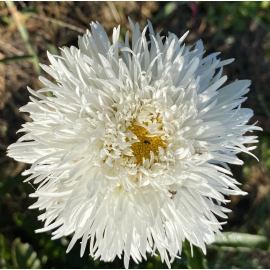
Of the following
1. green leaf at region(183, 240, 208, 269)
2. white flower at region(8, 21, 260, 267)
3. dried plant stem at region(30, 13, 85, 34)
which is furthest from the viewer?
dried plant stem at region(30, 13, 85, 34)

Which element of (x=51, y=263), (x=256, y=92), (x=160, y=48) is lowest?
(x=51, y=263)

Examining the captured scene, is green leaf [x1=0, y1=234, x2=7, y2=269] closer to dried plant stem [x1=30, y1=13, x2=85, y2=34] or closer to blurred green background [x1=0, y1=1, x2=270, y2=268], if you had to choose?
blurred green background [x1=0, y1=1, x2=270, y2=268]

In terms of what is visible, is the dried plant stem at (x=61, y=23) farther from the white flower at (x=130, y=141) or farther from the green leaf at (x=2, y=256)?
the green leaf at (x=2, y=256)

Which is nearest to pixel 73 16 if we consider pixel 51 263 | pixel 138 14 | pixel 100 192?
pixel 138 14

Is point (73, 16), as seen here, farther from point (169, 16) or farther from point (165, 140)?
point (165, 140)

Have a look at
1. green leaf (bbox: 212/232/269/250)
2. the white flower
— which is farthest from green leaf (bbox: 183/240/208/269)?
the white flower

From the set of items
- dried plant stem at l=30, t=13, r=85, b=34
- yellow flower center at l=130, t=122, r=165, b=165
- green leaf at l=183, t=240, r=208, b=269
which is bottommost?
green leaf at l=183, t=240, r=208, b=269
